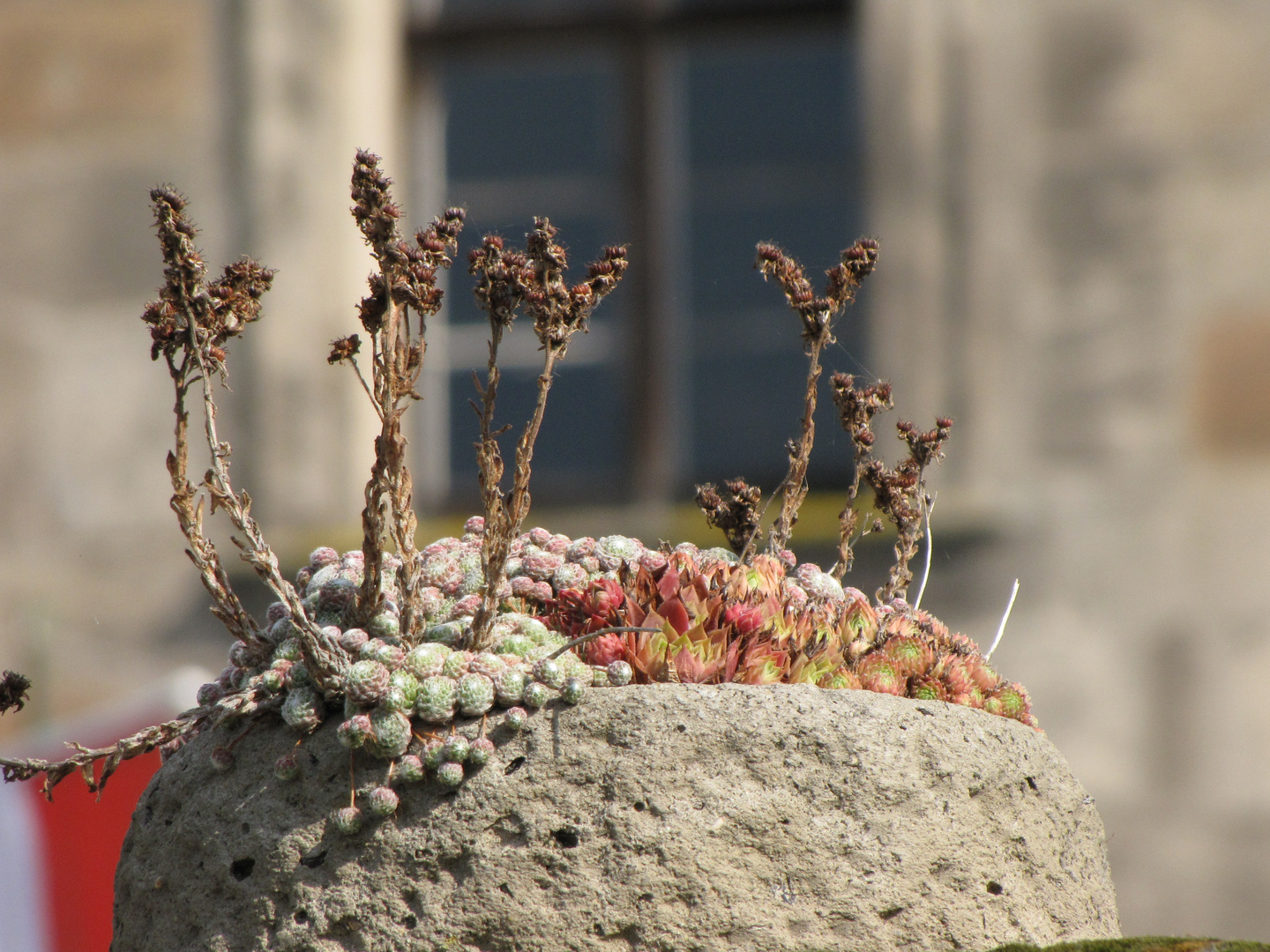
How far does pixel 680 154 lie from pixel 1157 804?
3.04 meters

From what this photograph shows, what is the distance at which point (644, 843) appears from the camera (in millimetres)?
1989

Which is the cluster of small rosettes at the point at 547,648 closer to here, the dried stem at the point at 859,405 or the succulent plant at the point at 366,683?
the succulent plant at the point at 366,683

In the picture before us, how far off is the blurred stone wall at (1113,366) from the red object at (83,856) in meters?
2.87

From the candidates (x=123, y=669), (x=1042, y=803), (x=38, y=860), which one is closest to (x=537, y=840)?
(x=1042, y=803)

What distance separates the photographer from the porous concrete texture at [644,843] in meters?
1.99

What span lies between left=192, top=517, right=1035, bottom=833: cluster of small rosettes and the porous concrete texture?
44 millimetres

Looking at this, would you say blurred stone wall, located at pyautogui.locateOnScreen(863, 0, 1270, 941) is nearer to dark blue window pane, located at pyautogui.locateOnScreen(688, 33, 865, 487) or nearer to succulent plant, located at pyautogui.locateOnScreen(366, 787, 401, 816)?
dark blue window pane, located at pyautogui.locateOnScreen(688, 33, 865, 487)

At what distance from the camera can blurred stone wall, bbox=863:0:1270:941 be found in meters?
5.27

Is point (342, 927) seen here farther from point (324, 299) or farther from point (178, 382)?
point (324, 299)

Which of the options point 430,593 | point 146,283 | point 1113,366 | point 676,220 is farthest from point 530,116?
point 430,593

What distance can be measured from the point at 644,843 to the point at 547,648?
13.3 inches

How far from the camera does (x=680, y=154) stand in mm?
6121

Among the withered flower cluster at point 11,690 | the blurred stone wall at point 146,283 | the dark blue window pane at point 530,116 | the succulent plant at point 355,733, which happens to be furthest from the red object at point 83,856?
A: the succulent plant at point 355,733

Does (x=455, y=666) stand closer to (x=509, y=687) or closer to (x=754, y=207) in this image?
(x=509, y=687)
